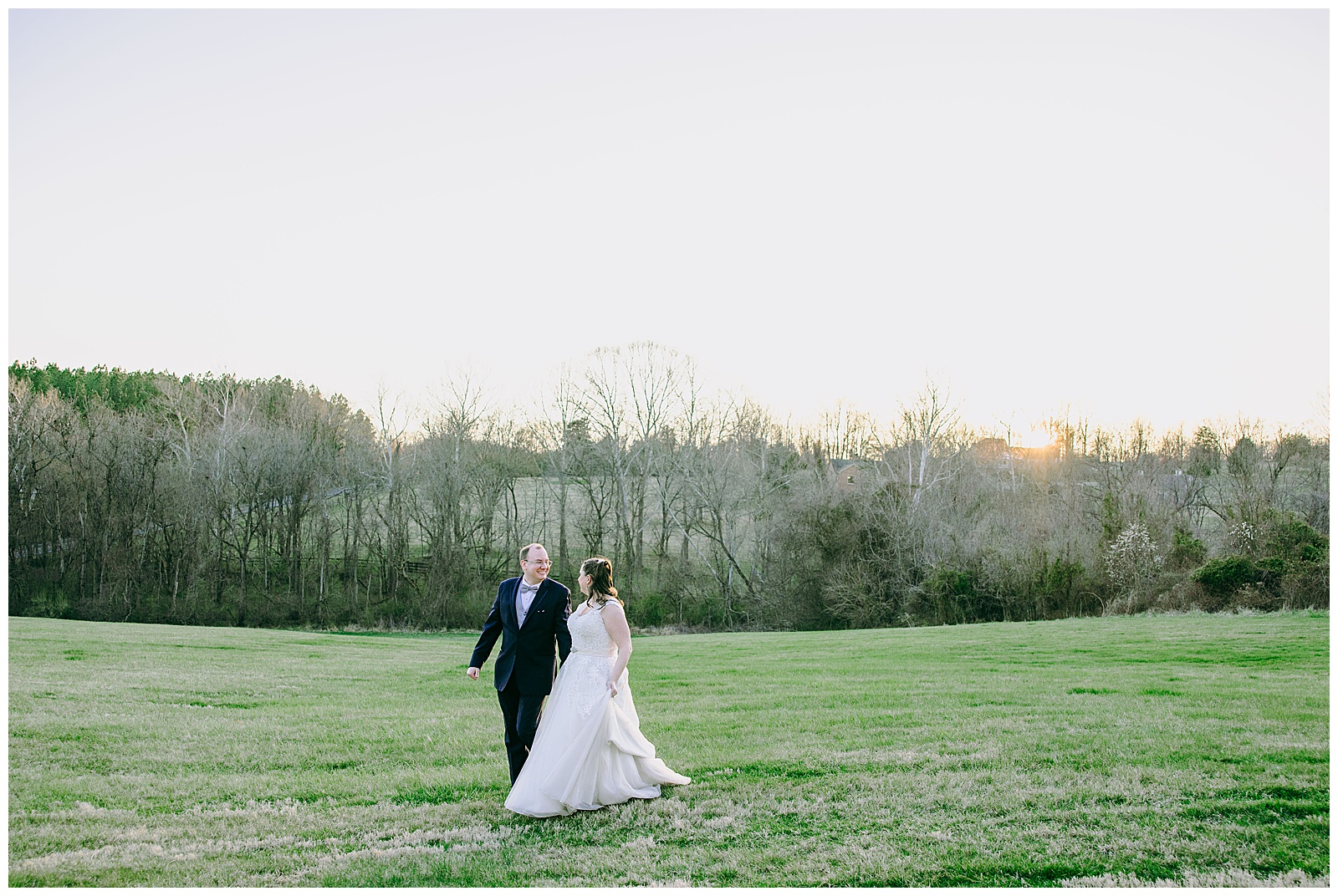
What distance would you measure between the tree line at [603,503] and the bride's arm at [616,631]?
1174 inches

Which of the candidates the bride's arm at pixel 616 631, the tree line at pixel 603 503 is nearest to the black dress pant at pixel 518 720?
the bride's arm at pixel 616 631

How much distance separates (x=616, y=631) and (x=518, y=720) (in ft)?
3.74

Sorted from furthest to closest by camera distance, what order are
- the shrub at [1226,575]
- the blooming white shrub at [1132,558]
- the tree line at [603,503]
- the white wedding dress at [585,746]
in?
1. the tree line at [603,503]
2. the blooming white shrub at [1132,558]
3. the shrub at [1226,575]
4. the white wedding dress at [585,746]

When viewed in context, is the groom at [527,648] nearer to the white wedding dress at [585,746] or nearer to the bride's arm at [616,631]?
the white wedding dress at [585,746]

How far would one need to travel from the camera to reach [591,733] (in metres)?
7.20

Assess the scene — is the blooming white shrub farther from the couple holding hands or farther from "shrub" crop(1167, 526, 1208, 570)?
the couple holding hands

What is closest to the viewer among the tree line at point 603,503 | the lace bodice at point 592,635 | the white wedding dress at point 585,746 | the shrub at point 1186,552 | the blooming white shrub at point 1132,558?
the white wedding dress at point 585,746

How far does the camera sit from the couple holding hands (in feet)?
23.4

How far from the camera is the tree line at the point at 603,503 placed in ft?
121

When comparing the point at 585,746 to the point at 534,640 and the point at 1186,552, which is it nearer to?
the point at 534,640

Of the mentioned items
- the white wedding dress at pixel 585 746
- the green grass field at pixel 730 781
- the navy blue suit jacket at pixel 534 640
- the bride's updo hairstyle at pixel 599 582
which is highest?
the bride's updo hairstyle at pixel 599 582

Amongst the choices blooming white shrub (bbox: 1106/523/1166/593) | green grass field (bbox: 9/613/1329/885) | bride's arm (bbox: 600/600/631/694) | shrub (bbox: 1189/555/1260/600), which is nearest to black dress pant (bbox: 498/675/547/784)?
green grass field (bbox: 9/613/1329/885)

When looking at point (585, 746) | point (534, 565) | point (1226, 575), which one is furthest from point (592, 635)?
point (1226, 575)

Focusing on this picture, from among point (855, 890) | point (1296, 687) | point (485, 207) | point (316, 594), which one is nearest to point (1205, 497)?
point (1296, 687)
